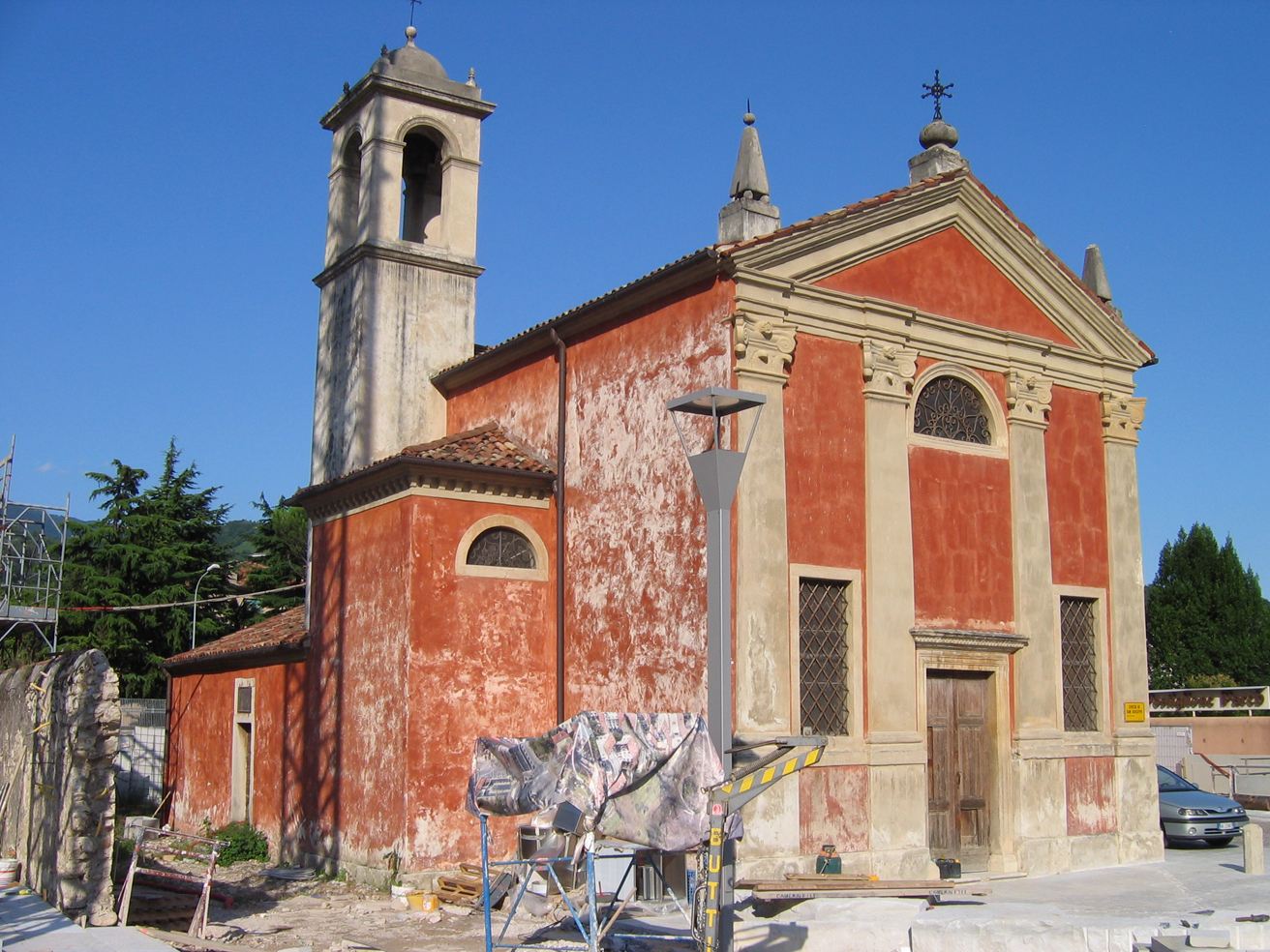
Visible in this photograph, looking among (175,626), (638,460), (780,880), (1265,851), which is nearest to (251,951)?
(780,880)

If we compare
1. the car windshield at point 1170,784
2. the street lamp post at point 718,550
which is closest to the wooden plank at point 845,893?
the street lamp post at point 718,550

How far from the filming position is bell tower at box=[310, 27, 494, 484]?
1845 cm

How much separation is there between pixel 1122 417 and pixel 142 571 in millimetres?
28201

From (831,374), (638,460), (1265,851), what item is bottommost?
(1265,851)

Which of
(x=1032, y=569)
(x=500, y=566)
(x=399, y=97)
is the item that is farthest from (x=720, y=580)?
(x=399, y=97)

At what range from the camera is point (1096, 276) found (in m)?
17.8

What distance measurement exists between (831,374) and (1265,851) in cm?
986

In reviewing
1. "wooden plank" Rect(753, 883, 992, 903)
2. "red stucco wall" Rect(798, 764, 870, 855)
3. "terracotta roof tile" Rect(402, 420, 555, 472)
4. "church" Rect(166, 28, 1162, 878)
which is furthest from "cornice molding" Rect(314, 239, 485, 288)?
"wooden plank" Rect(753, 883, 992, 903)

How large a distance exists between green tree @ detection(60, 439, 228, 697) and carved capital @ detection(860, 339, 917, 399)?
975 inches

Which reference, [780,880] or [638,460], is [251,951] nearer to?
[780,880]

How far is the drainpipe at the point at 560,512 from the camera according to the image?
15055 mm

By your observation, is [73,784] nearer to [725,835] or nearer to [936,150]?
[725,835]

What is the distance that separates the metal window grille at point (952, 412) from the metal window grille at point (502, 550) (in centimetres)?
519

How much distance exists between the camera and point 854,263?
47.4ft
